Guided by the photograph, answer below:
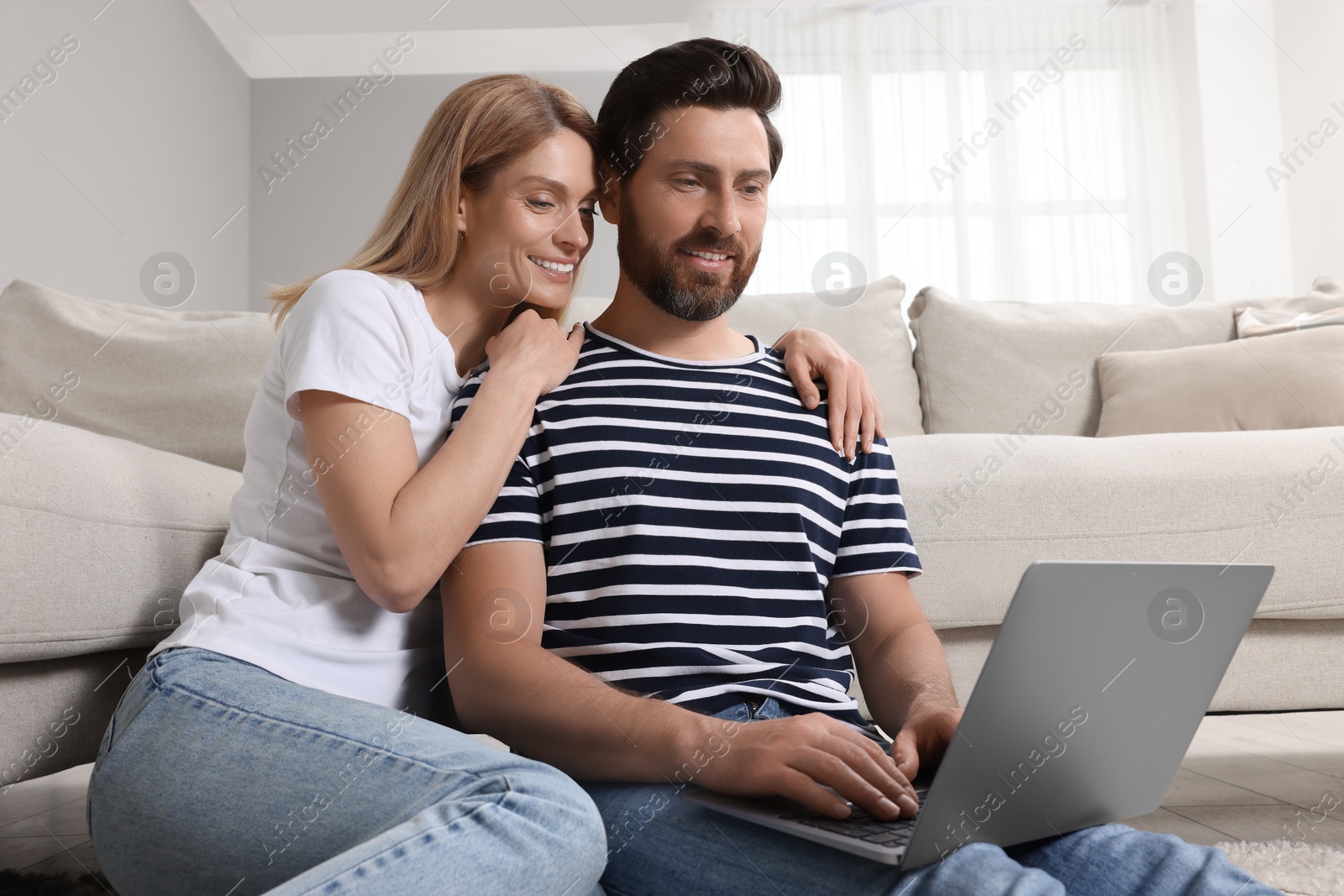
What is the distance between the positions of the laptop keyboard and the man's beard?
0.58 metres

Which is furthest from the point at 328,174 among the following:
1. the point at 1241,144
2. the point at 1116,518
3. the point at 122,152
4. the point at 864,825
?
the point at 864,825

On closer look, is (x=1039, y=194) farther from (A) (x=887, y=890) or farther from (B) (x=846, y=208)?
(A) (x=887, y=890)

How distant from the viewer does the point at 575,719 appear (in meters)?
0.79

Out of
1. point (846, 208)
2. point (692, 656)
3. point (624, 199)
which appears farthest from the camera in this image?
point (846, 208)

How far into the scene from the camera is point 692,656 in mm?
881

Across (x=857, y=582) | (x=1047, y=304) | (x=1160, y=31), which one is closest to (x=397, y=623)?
(x=857, y=582)

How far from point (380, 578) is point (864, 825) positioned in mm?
415

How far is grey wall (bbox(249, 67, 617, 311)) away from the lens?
3893mm

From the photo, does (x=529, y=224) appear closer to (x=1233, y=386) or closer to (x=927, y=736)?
(x=927, y=736)

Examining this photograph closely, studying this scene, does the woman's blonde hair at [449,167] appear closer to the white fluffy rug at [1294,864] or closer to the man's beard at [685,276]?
the man's beard at [685,276]

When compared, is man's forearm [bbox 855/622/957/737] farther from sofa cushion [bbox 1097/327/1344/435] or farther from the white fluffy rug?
sofa cushion [bbox 1097/327/1344/435]

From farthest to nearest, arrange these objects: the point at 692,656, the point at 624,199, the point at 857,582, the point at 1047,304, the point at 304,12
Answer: the point at 304,12 → the point at 1047,304 → the point at 624,199 → the point at 857,582 → the point at 692,656

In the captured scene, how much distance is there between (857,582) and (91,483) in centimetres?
73

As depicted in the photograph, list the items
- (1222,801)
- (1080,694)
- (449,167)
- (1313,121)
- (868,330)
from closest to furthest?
(1080,694)
(449,167)
(1222,801)
(868,330)
(1313,121)
